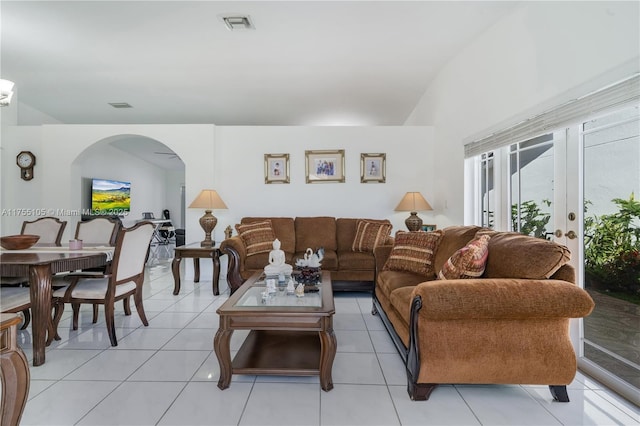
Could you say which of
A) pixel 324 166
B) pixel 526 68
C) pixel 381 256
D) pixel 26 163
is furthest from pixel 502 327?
pixel 26 163

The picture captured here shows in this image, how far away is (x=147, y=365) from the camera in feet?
7.19

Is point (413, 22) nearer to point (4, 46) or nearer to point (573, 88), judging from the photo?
point (573, 88)

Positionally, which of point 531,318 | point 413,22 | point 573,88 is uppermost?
point 413,22

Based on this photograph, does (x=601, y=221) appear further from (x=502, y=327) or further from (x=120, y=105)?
(x=120, y=105)

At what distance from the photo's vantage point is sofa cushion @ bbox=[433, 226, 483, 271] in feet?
8.39

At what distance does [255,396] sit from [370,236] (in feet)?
8.70

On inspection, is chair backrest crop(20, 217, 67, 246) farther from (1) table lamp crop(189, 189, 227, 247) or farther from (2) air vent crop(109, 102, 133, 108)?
(2) air vent crop(109, 102, 133, 108)

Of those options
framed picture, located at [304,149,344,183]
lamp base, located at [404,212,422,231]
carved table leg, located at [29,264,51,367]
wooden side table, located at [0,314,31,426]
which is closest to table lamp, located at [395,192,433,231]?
lamp base, located at [404,212,422,231]

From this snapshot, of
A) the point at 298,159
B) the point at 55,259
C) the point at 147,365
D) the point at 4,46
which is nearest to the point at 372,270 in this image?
the point at 298,159

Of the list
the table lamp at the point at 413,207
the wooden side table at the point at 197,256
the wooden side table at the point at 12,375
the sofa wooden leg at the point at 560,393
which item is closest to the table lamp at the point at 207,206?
the wooden side table at the point at 197,256

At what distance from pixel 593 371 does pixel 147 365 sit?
2.91 meters

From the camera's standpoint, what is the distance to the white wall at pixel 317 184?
16.3ft

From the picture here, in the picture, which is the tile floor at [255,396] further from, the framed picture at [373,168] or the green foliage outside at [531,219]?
the framed picture at [373,168]

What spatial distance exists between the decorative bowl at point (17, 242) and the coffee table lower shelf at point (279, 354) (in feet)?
7.06
